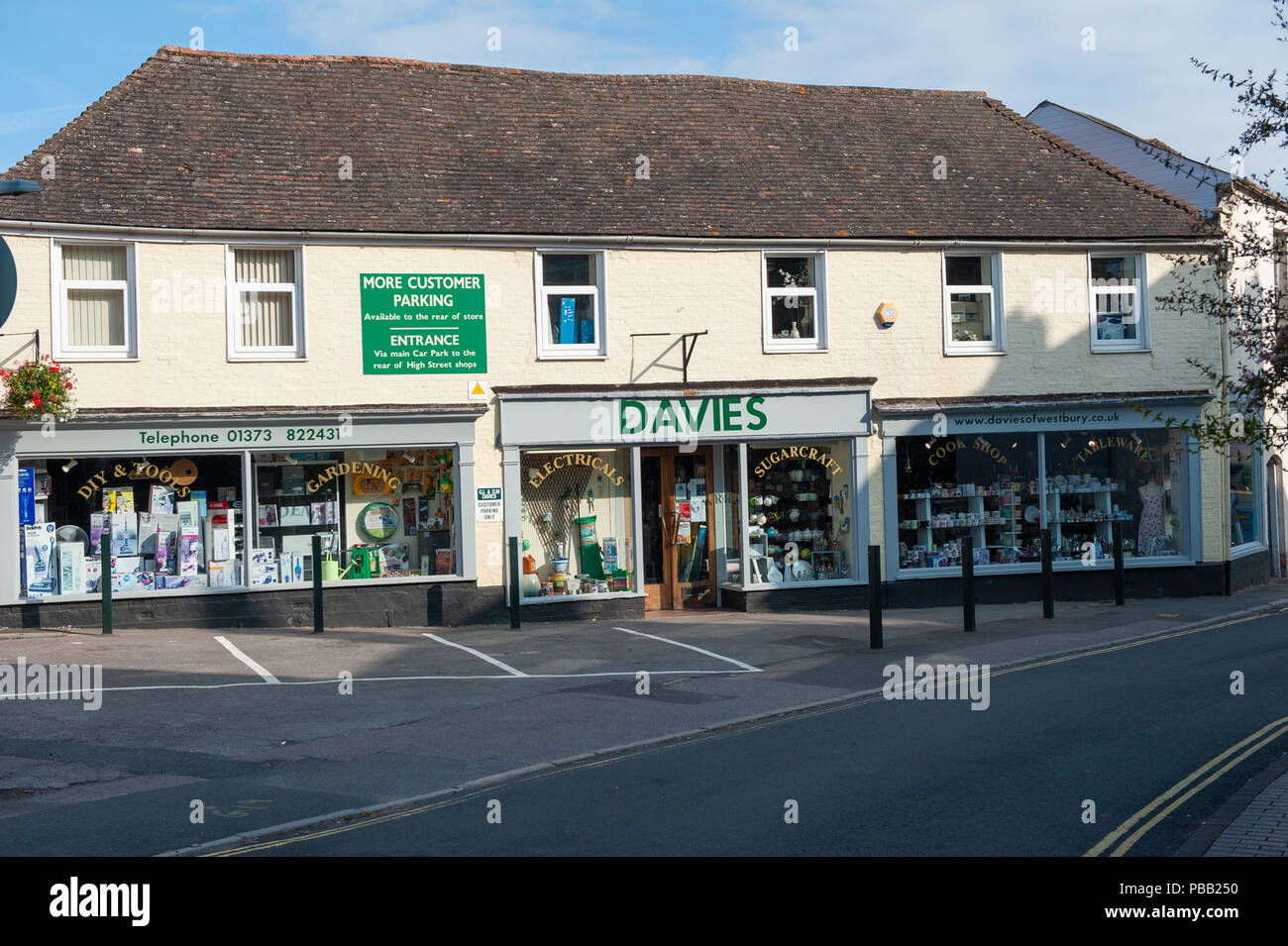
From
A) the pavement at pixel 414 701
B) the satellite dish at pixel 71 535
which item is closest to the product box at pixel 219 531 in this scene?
the pavement at pixel 414 701

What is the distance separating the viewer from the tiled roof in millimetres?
17141

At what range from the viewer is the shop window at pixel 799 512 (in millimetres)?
19359

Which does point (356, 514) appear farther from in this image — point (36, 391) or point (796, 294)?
point (796, 294)

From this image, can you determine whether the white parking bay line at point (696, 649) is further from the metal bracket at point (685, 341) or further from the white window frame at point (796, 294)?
the white window frame at point (796, 294)

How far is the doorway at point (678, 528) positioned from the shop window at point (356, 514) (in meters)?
3.28

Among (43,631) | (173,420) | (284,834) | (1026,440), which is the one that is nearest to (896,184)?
(1026,440)

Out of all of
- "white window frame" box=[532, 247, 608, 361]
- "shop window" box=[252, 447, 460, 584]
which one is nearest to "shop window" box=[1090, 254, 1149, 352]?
"white window frame" box=[532, 247, 608, 361]

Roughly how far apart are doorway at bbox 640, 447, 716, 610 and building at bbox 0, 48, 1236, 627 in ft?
0.17

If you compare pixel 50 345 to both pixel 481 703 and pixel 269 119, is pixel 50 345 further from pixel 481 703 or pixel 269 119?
pixel 481 703

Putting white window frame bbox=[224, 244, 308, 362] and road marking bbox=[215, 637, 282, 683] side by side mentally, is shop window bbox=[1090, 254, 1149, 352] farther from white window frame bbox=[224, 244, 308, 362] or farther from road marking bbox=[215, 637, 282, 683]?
road marking bbox=[215, 637, 282, 683]

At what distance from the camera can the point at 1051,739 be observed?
30.8 ft

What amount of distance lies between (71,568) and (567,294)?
795cm

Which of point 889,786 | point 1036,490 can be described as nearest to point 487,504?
point 1036,490
